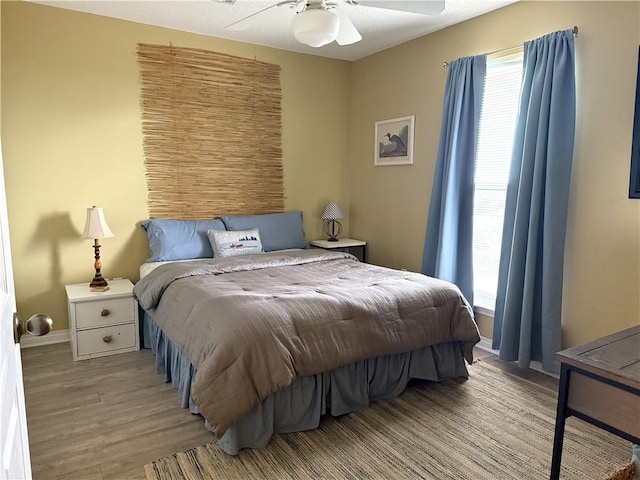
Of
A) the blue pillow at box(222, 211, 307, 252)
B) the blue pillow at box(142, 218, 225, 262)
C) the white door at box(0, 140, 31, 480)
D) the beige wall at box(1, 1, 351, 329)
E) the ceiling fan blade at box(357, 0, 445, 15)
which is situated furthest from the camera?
the blue pillow at box(222, 211, 307, 252)

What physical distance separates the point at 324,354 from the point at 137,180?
2.42 m

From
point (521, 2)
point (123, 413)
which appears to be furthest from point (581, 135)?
point (123, 413)

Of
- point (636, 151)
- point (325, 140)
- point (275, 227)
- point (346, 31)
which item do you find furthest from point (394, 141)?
point (636, 151)

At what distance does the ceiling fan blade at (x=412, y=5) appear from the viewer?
241 cm

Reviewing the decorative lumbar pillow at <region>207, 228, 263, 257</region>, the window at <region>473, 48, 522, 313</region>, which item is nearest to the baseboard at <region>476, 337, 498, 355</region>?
the window at <region>473, 48, 522, 313</region>

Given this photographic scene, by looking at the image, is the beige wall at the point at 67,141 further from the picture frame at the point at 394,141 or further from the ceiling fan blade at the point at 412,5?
the ceiling fan blade at the point at 412,5

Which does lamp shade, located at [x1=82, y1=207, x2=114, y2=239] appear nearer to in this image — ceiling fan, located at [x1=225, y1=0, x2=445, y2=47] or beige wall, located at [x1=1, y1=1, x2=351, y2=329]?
beige wall, located at [x1=1, y1=1, x2=351, y2=329]

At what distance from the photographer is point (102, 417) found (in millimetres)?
2562

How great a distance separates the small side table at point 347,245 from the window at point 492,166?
4.27 feet

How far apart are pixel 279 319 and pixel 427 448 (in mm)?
961

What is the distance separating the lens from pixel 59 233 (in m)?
3.65

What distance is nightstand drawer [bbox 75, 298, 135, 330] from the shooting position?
3311mm

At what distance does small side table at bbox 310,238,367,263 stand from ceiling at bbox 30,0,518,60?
74.2 inches

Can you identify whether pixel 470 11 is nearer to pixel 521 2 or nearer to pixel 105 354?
pixel 521 2
